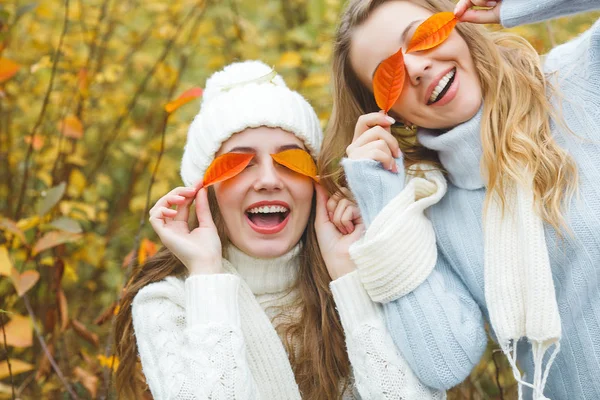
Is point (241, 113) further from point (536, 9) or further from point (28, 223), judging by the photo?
point (28, 223)

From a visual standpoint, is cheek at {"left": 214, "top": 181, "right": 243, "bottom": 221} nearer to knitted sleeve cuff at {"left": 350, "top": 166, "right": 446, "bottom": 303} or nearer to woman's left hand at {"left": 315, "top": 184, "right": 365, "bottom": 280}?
woman's left hand at {"left": 315, "top": 184, "right": 365, "bottom": 280}

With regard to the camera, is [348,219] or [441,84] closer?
[441,84]

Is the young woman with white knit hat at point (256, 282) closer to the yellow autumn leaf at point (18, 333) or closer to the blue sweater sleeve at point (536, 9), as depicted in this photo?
the yellow autumn leaf at point (18, 333)

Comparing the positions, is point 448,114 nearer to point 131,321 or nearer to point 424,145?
point 424,145

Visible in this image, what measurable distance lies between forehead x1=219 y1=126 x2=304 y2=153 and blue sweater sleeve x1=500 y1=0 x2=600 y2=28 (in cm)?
67

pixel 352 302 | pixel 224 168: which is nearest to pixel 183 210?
pixel 224 168

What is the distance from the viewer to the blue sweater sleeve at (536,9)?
5.34ft

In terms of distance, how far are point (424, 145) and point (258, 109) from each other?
476 millimetres

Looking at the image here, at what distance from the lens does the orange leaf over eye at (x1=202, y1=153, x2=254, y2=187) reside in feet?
5.86

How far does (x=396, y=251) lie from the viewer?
64.3 inches

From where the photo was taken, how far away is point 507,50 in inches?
73.0

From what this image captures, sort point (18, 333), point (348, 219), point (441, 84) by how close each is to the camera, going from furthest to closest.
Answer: point (18, 333)
point (348, 219)
point (441, 84)

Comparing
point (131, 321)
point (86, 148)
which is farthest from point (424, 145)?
point (86, 148)

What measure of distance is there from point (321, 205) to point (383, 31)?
52cm
